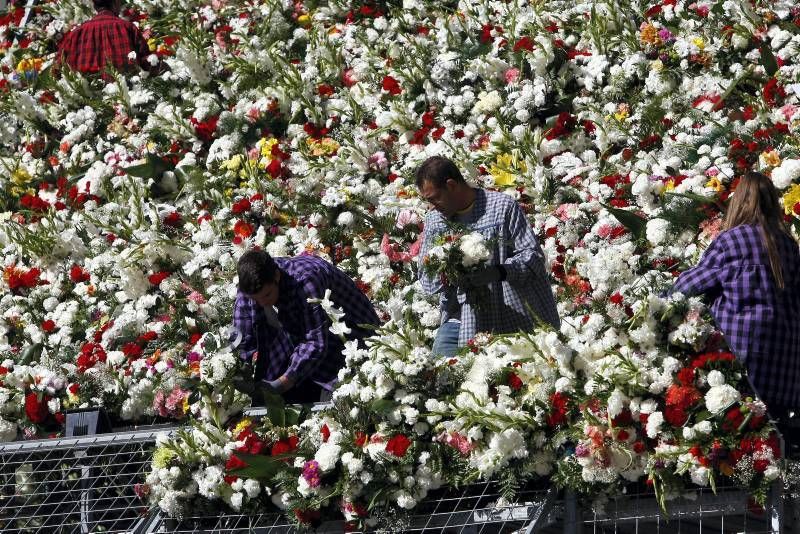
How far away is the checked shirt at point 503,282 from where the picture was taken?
17.1ft

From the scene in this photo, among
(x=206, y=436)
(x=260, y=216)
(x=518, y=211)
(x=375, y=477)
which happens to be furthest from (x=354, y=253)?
(x=375, y=477)

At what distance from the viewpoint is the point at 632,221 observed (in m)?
6.41

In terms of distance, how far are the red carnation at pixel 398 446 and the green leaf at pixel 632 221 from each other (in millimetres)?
2453

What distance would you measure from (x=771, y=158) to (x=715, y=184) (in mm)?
296

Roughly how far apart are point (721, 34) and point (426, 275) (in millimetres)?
3305

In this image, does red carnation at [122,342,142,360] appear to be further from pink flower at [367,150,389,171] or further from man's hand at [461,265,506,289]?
man's hand at [461,265,506,289]

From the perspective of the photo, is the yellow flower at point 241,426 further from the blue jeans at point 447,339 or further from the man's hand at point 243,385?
the blue jeans at point 447,339

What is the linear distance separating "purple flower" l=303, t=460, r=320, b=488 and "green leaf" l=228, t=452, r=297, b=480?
0.47ft

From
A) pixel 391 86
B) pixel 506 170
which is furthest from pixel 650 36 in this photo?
pixel 391 86

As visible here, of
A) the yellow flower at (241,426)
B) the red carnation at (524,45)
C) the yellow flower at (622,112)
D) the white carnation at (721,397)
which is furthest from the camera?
the red carnation at (524,45)

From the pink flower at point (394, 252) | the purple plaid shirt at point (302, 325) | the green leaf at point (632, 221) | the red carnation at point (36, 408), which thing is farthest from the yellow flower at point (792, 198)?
the red carnation at point (36, 408)

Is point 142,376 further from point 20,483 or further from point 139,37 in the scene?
point 139,37

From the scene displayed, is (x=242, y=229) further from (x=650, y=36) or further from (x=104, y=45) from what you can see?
(x=104, y=45)

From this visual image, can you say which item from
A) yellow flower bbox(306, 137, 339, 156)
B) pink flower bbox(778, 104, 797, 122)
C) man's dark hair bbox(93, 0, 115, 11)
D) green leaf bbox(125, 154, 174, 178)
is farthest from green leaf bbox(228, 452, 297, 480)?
man's dark hair bbox(93, 0, 115, 11)
